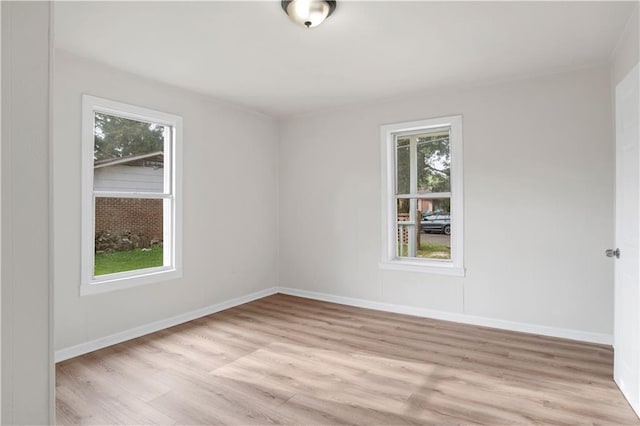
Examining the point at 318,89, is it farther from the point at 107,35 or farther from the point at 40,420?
the point at 40,420

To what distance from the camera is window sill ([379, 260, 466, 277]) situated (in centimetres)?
414

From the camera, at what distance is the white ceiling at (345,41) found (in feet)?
8.20

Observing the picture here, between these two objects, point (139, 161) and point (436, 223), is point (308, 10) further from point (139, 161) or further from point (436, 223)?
point (436, 223)

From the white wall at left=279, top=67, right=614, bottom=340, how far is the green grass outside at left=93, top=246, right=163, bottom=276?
7.09 ft

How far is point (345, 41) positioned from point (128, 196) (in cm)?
253

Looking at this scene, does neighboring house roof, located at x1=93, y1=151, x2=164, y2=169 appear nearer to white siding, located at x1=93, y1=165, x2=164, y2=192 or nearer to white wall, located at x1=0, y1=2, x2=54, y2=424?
white siding, located at x1=93, y1=165, x2=164, y2=192

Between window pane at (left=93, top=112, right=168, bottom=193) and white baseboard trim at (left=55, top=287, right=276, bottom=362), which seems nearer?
white baseboard trim at (left=55, top=287, right=276, bottom=362)

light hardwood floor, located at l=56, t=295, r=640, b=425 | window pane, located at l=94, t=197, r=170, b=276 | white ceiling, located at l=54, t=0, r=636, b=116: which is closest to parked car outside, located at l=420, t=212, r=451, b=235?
light hardwood floor, located at l=56, t=295, r=640, b=425

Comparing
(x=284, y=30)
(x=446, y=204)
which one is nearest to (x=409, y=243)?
(x=446, y=204)

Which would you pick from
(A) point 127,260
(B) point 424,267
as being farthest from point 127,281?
(B) point 424,267

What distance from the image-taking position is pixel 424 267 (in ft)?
14.3

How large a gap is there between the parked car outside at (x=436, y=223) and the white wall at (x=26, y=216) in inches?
156

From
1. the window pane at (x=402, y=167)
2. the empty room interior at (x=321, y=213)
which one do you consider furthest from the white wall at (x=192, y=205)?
the window pane at (x=402, y=167)

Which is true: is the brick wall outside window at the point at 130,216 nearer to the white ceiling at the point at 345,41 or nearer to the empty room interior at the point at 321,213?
the empty room interior at the point at 321,213
